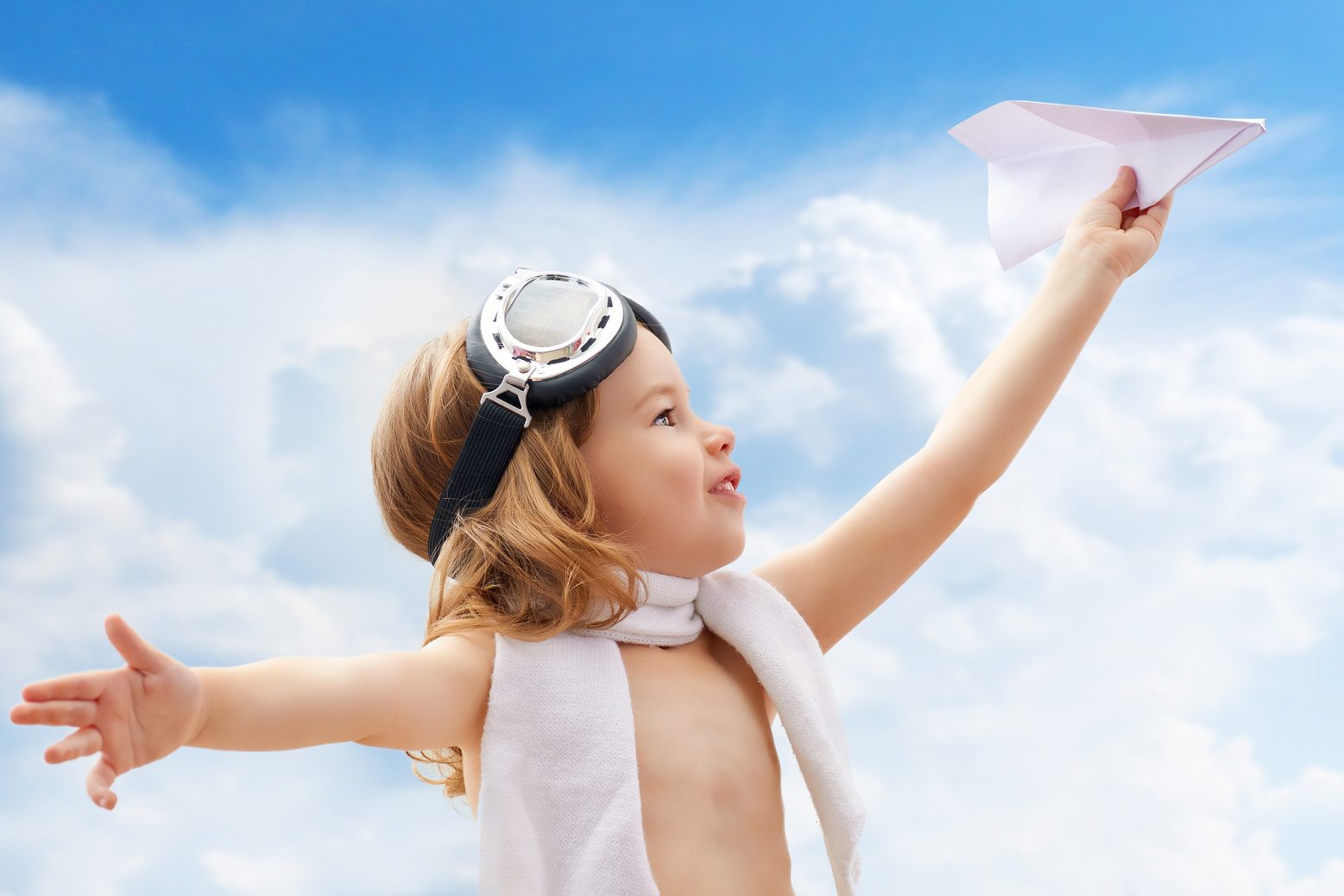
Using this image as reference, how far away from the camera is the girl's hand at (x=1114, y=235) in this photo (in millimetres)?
1753

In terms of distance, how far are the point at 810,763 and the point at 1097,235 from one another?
927 millimetres

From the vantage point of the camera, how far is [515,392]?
4.73 feet

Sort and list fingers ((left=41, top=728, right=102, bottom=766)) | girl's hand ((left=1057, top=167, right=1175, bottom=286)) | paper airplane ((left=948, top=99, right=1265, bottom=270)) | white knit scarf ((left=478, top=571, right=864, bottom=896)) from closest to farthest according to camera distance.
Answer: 1. fingers ((left=41, top=728, right=102, bottom=766))
2. white knit scarf ((left=478, top=571, right=864, bottom=896))
3. paper airplane ((left=948, top=99, right=1265, bottom=270))
4. girl's hand ((left=1057, top=167, right=1175, bottom=286))

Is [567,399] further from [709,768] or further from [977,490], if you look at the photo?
[977,490]

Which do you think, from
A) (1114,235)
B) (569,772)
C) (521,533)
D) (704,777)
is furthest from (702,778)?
(1114,235)

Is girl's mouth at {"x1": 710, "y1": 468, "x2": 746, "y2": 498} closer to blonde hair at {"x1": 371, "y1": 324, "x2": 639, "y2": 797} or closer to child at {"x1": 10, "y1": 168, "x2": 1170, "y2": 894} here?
child at {"x1": 10, "y1": 168, "x2": 1170, "y2": 894}

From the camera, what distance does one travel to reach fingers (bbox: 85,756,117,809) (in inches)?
34.8

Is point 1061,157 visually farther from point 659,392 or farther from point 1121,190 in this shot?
point 659,392

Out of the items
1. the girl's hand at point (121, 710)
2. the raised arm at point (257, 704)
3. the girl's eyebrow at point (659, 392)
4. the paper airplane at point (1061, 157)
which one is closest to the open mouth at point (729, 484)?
the girl's eyebrow at point (659, 392)

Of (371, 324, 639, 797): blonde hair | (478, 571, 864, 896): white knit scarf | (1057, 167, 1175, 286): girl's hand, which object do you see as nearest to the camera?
(478, 571, 864, 896): white knit scarf

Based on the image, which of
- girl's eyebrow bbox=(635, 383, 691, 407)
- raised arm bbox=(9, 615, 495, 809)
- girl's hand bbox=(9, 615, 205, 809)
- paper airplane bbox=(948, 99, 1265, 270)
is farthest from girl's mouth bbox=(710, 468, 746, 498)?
girl's hand bbox=(9, 615, 205, 809)

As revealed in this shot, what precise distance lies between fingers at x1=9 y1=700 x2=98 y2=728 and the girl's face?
0.68 m

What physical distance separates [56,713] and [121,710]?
0.05 meters

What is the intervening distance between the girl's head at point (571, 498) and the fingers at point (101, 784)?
0.49 meters
